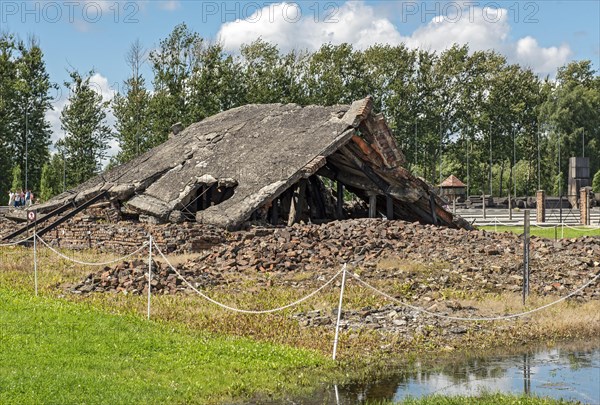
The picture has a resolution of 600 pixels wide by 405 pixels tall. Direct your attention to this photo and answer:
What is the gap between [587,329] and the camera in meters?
13.3

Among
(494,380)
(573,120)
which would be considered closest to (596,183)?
(573,120)

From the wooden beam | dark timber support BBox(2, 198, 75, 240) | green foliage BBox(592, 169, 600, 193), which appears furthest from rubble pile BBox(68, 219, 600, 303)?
green foliage BBox(592, 169, 600, 193)

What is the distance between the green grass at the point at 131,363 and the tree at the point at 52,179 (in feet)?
111

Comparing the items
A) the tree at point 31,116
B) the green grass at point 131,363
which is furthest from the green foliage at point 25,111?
the green grass at point 131,363

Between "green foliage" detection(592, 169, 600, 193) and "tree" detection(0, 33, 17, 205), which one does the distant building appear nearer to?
"green foliage" detection(592, 169, 600, 193)

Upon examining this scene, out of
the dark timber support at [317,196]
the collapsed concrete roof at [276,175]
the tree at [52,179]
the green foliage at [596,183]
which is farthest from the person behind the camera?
the green foliage at [596,183]

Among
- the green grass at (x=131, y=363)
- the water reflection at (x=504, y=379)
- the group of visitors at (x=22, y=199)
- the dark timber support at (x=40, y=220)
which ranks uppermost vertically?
the group of visitors at (x=22, y=199)

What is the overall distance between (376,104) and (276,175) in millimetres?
44313

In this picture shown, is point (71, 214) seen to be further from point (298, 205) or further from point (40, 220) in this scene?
point (298, 205)

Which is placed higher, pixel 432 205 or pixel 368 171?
pixel 368 171

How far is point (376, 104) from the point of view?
6719 centimetres

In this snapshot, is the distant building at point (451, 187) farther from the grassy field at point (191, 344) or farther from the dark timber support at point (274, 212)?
the grassy field at point (191, 344)

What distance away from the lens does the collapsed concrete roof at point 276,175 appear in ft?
78.9

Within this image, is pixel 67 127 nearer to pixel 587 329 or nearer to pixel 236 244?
pixel 236 244
